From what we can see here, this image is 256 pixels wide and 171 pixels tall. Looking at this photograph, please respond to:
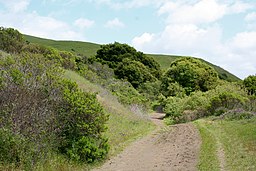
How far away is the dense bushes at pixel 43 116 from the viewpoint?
31.3 ft

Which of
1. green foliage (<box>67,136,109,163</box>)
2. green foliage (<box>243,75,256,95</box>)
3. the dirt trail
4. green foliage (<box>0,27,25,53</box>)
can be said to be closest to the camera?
green foliage (<box>67,136,109,163</box>)

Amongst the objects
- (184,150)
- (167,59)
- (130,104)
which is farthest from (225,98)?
(167,59)

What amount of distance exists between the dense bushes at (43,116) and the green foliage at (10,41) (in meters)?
16.2

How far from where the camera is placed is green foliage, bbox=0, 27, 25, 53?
93.9ft

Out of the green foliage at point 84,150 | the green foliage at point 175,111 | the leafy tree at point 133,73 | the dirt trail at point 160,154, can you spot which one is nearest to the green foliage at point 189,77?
the leafy tree at point 133,73

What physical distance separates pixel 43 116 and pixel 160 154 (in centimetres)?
576

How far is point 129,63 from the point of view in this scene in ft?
187

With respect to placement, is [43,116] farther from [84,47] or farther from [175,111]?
[84,47]

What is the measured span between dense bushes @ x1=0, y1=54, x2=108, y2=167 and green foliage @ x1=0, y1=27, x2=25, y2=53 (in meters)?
16.2

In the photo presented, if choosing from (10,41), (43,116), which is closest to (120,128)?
(43,116)

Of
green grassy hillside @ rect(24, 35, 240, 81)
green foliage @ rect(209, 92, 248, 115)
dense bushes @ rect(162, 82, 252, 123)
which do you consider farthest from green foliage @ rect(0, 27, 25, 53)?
green grassy hillside @ rect(24, 35, 240, 81)

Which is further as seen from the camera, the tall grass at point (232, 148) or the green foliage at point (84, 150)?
the green foliage at point (84, 150)

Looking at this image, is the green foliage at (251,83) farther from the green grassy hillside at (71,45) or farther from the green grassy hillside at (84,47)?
the green grassy hillside at (71,45)

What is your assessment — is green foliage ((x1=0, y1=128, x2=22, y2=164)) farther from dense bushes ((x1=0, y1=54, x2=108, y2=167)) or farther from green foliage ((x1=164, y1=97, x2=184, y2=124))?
green foliage ((x1=164, y1=97, x2=184, y2=124))
